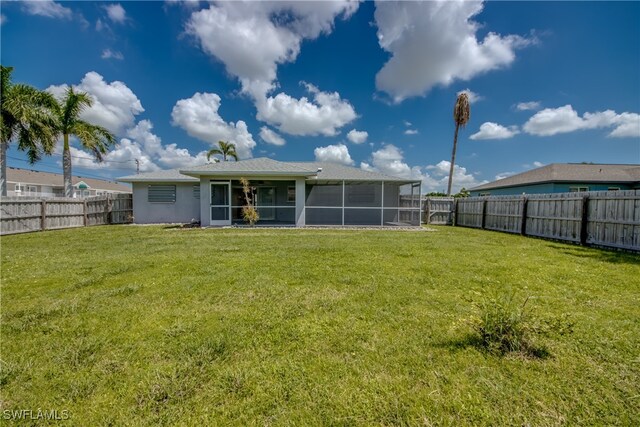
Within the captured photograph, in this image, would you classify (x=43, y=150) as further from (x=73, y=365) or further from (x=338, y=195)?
(x=73, y=365)

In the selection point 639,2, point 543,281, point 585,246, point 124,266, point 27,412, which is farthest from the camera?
point 585,246

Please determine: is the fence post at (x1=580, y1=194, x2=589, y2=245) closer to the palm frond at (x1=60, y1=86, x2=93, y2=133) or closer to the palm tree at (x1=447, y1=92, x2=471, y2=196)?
the palm tree at (x1=447, y1=92, x2=471, y2=196)

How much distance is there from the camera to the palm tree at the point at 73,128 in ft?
49.4

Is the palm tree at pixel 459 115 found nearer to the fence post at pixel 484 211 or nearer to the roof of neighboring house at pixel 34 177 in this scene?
the fence post at pixel 484 211

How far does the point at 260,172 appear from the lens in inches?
518

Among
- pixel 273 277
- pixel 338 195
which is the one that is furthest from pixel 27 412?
pixel 338 195

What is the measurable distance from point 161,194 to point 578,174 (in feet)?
101

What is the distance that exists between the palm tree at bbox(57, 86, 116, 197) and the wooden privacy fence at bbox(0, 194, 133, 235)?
2970 millimetres

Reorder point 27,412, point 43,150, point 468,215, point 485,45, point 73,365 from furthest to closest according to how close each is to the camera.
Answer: point 468,215, point 43,150, point 485,45, point 73,365, point 27,412

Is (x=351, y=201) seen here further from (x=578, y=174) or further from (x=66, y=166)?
(x=578, y=174)

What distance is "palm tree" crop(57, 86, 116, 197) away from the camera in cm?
1505

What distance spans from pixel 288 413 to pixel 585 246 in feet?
39.0

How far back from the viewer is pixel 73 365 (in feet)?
7.79

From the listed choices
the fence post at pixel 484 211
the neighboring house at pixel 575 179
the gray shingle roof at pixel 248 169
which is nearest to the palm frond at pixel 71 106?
the gray shingle roof at pixel 248 169
